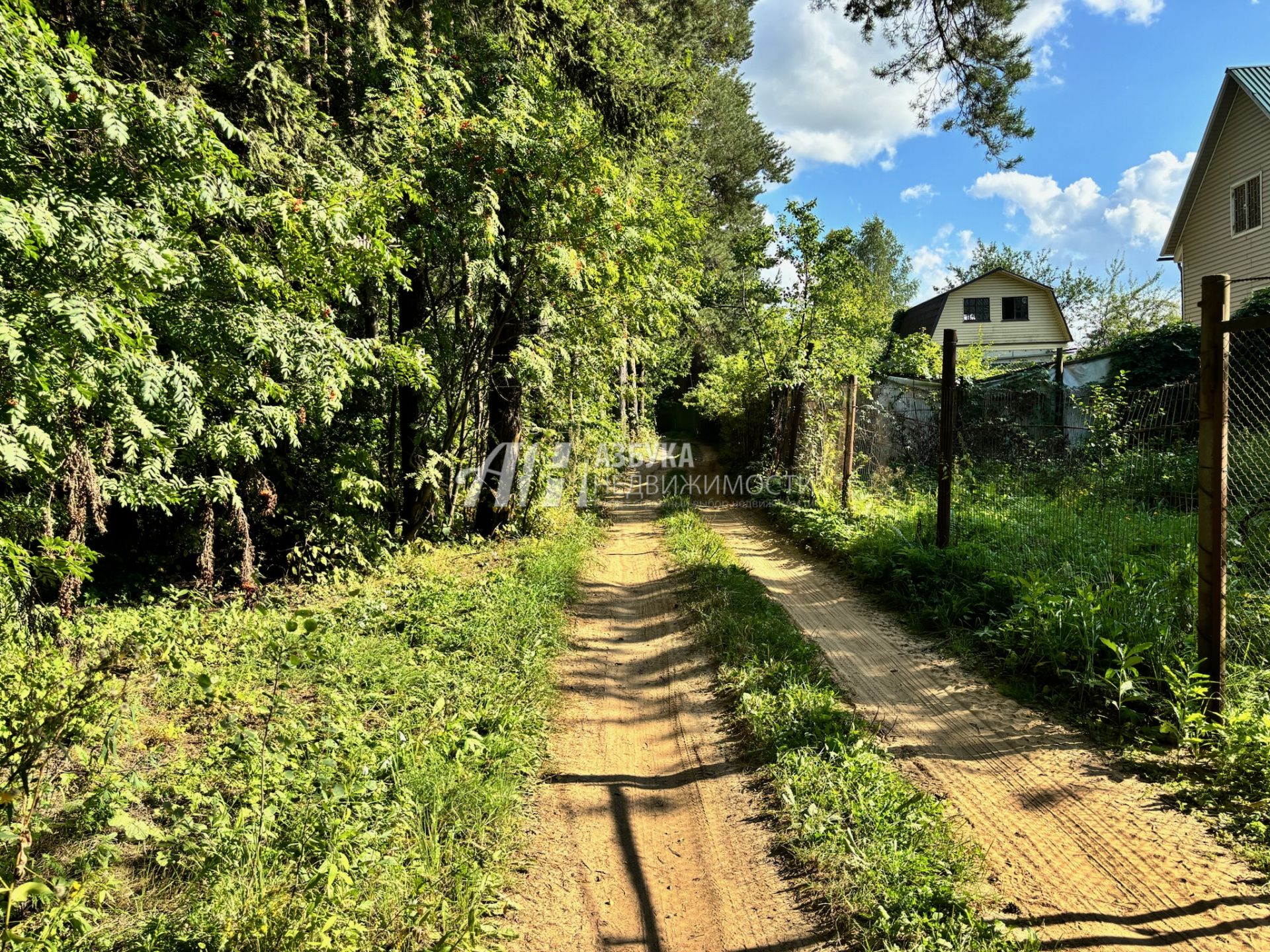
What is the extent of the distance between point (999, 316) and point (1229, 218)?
18999 mm

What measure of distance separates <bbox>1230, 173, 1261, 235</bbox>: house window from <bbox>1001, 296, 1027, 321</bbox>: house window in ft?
62.6

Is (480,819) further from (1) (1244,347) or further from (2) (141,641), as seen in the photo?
(1) (1244,347)

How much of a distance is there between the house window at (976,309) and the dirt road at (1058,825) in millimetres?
34683

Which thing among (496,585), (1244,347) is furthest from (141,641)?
(1244,347)

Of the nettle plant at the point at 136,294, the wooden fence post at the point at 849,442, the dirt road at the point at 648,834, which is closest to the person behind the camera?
the dirt road at the point at 648,834

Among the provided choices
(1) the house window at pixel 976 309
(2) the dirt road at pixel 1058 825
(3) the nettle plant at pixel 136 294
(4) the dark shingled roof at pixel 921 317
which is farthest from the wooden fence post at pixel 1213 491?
(1) the house window at pixel 976 309

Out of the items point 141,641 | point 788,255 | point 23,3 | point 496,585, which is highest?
point 788,255

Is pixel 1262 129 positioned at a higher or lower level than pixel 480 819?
higher

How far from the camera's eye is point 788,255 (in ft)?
51.3

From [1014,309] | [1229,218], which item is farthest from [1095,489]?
[1014,309]

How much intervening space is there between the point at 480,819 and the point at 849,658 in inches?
146

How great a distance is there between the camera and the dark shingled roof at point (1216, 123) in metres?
15.6

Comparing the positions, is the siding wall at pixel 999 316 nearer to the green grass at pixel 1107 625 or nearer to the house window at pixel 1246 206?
the house window at pixel 1246 206

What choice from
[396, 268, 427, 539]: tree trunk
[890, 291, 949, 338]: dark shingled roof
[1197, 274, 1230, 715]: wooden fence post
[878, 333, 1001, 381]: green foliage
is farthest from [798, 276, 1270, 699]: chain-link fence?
[890, 291, 949, 338]: dark shingled roof
